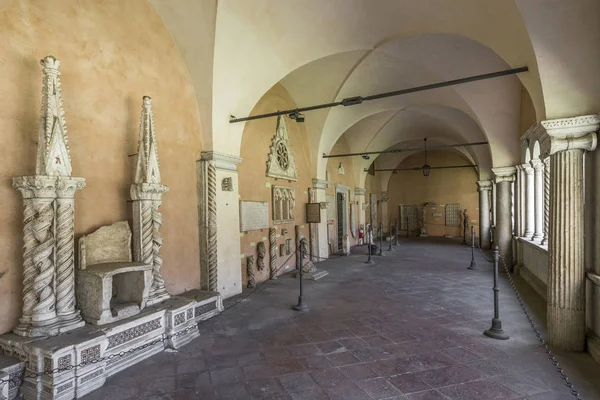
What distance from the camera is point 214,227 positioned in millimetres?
5902

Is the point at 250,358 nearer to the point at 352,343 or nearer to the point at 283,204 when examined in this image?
the point at 352,343

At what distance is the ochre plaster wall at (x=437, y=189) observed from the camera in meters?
19.8

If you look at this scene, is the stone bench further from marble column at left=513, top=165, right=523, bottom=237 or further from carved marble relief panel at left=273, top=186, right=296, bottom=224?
marble column at left=513, top=165, right=523, bottom=237

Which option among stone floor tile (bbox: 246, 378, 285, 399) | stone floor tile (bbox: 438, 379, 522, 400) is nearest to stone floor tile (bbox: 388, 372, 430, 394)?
stone floor tile (bbox: 438, 379, 522, 400)

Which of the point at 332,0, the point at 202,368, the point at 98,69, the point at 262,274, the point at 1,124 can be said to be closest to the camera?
the point at 1,124

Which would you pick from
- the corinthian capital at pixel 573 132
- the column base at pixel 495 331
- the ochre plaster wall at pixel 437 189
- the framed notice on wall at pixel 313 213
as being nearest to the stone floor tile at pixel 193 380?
the column base at pixel 495 331

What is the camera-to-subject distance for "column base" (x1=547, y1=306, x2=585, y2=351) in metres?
3.95

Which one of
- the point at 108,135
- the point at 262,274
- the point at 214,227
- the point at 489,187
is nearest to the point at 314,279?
the point at 262,274

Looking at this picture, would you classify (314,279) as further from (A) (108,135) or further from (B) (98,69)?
(B) (98,69)

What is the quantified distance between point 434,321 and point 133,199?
466 centimetres

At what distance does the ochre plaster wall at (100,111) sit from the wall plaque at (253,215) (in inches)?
59.3

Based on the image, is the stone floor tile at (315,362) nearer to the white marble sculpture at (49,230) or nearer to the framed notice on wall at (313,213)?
the white marble sculpture at (49,230)

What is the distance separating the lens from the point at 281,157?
9055 mm

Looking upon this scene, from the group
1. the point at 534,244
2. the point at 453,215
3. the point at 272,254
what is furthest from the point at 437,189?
the point at 272,254
